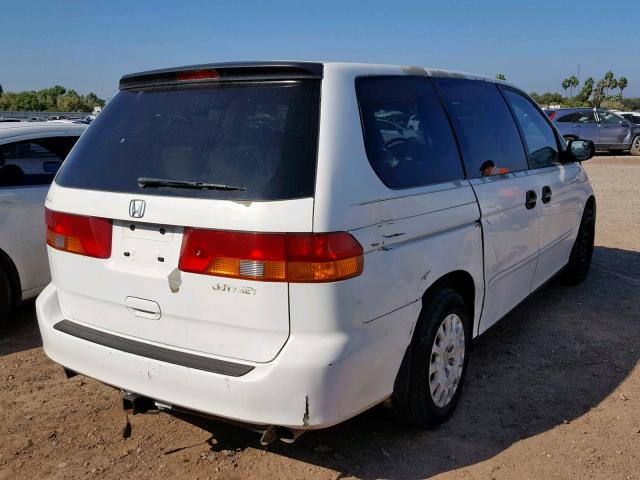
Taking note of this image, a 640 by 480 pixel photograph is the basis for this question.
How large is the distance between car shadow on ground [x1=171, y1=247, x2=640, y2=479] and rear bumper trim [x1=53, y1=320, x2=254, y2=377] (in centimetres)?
79

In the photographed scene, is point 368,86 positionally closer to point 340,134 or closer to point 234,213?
point 340,134

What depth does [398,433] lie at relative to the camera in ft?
10.9

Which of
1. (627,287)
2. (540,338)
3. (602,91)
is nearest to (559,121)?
(627,287)

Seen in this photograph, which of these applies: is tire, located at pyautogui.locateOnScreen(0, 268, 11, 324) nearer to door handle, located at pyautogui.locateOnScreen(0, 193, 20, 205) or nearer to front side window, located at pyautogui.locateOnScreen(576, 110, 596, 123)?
door handle, located at pyautogui.locateOnScreen(0, 193, 20, 205)

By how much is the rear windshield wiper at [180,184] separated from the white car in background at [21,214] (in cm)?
240

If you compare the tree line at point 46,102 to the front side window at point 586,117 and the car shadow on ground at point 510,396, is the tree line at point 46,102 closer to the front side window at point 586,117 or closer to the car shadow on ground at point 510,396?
the front side window at point 586,117

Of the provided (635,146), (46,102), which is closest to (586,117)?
(635,146)

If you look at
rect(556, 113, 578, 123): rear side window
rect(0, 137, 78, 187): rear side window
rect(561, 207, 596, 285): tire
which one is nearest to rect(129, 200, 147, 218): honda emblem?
rect(0, 137, 78, 187): rear side window

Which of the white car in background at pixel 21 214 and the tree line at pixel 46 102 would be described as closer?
the white car in background at pixel 21 214

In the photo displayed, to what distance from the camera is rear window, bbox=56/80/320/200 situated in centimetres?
252

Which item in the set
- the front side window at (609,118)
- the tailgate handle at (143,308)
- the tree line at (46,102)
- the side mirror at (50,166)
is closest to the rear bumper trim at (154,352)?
the tailgate handle at (143,308)

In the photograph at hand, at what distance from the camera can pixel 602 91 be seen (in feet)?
283

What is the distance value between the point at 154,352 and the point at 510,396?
7.06 ft

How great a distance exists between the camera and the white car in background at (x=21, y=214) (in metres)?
4.68
